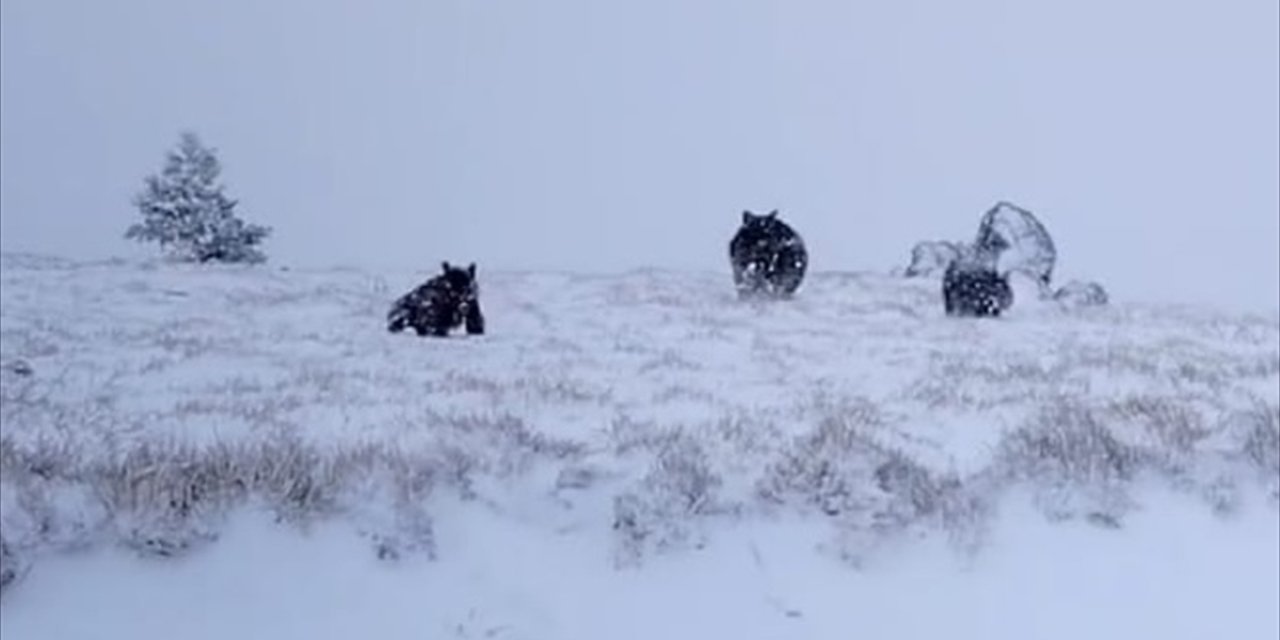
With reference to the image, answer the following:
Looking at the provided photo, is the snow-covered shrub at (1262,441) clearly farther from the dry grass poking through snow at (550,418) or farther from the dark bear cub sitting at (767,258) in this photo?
the dark bear cub sitting at (767,258)

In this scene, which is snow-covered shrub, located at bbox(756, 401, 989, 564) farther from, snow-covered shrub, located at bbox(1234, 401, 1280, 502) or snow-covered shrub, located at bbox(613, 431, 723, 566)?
snow-covered shrub, located at bbox(1234, 401, 1280, 502)

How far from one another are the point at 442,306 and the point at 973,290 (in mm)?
4382

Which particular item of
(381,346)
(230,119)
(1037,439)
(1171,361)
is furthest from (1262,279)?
(230,119)

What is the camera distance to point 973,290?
1034 centimetres

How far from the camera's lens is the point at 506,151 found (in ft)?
22.4

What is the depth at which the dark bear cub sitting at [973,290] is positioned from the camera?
10.1m

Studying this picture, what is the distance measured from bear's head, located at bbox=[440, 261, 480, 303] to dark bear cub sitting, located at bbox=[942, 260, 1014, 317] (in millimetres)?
3846

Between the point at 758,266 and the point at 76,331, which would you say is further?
the point at 758,266

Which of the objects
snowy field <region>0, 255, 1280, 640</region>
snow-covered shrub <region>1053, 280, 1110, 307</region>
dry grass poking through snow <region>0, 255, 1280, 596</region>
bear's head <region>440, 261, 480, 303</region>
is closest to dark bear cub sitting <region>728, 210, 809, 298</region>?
dry grass poking through snow <region>0, 255, 1280, 596</region>

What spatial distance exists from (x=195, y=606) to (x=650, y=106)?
11.0 feet

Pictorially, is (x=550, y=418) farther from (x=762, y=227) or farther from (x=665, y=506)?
(x=762, y=227)

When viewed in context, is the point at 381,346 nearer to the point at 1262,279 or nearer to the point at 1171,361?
the point at 1171,361

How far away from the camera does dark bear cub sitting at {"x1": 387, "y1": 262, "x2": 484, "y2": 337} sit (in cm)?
764

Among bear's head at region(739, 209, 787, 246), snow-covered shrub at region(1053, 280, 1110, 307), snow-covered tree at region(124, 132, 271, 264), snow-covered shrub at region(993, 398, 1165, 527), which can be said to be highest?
snow-covered tree at region(124, 132, 271, 264)
